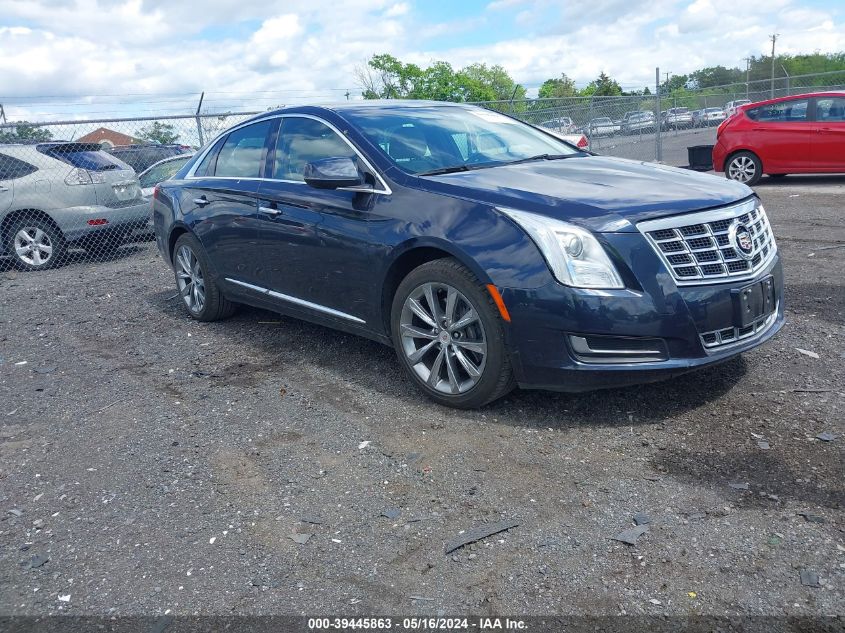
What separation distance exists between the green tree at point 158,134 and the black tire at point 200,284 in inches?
263

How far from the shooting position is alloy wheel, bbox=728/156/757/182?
46.6ft

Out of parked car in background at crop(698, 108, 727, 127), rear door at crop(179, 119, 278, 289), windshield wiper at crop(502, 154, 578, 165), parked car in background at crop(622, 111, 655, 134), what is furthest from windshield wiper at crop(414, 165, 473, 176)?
parked car in background at crop(698, 108, 727, 127)

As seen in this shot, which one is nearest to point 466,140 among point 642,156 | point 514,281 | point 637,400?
point 514,281

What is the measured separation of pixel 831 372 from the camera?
4719 millimetres

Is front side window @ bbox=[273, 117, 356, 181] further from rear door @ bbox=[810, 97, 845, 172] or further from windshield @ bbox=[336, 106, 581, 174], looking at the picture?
rear door @ bbox=[810, 97, 845, 172]

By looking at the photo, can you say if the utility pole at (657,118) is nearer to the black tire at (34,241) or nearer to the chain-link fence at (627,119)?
the chain-link fence at (627,119)

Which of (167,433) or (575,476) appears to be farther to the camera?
(167,433)

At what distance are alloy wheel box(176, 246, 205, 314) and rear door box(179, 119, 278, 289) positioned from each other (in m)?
0.37

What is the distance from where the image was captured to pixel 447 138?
17.3ft

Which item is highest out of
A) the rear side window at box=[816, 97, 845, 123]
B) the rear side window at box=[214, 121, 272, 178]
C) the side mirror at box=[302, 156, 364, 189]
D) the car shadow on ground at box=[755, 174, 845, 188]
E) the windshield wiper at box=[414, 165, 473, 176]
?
the rear side window at box=[214, 121, 272, 178]

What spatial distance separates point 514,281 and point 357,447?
1.16 meters

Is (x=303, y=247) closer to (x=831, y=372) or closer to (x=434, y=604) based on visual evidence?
(x=434, y=604)

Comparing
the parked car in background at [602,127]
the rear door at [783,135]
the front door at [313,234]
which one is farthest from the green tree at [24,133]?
the parked car in background at [602,127]

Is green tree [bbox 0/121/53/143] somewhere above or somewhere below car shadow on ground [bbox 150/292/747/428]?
above
